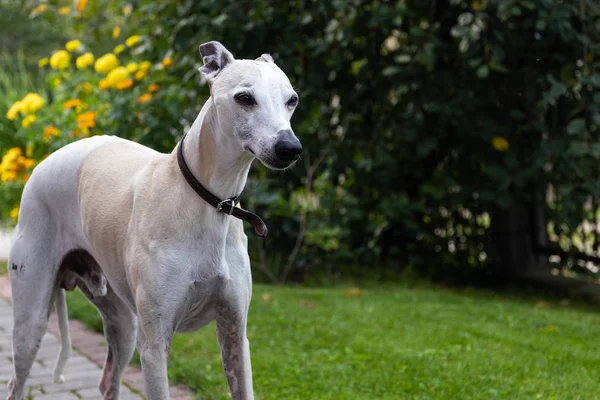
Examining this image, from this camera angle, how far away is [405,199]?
7.65 m

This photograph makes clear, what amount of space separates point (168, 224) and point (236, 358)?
24.0 inches

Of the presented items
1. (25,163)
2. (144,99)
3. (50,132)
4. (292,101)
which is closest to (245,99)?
(292,101)

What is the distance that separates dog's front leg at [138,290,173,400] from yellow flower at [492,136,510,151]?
4.47m

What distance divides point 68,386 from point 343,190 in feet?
13.8

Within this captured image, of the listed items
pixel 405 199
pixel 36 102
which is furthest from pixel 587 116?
pixel 36 102

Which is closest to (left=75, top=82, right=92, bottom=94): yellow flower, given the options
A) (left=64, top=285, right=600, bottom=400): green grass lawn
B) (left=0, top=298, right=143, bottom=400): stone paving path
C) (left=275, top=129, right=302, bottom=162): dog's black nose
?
(left=64, top=285, right=600, bottom=400): green grass lawn

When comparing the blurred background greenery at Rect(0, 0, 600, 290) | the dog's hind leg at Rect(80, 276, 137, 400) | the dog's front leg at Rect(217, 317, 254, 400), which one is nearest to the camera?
the dog's front leg at Rect(217, 317, 254, 400)

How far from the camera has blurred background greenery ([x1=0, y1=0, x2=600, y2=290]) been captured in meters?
6.36

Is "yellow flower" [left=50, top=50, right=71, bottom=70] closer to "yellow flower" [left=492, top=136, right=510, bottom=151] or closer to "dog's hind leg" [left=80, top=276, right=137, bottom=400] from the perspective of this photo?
"yellow flower" [left=492, top=136, right=510, bottom=151]

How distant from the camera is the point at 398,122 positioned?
7266 millimetres

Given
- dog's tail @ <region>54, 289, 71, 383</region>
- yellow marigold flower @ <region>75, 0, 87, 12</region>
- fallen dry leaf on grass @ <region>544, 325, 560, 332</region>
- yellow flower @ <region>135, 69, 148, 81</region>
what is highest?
yellow marigold flower @ <region>75, 0, 87, 12</region>

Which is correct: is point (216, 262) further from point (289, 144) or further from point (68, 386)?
point (68, 386)

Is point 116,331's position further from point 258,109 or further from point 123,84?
point 123,84

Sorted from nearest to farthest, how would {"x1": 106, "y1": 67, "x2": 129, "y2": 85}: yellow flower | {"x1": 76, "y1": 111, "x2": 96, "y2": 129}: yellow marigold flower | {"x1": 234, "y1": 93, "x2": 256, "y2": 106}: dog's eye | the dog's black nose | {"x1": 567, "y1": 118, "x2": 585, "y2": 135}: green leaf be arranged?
the dog's black nose < {"x1": 234, "y1": 93, "x2": 256, "y2": 106}: dog's eye < {"x1": 567, "y1": 118, "x2": 585, "y2": 135}: green leaf < {"x1": 76, "y1": 111, "x2": 96, "y2": 129}: yellow marigold flower < {"x1": 106, "y1": 67, "x2": 129, "y2": 85}: yellow flower
